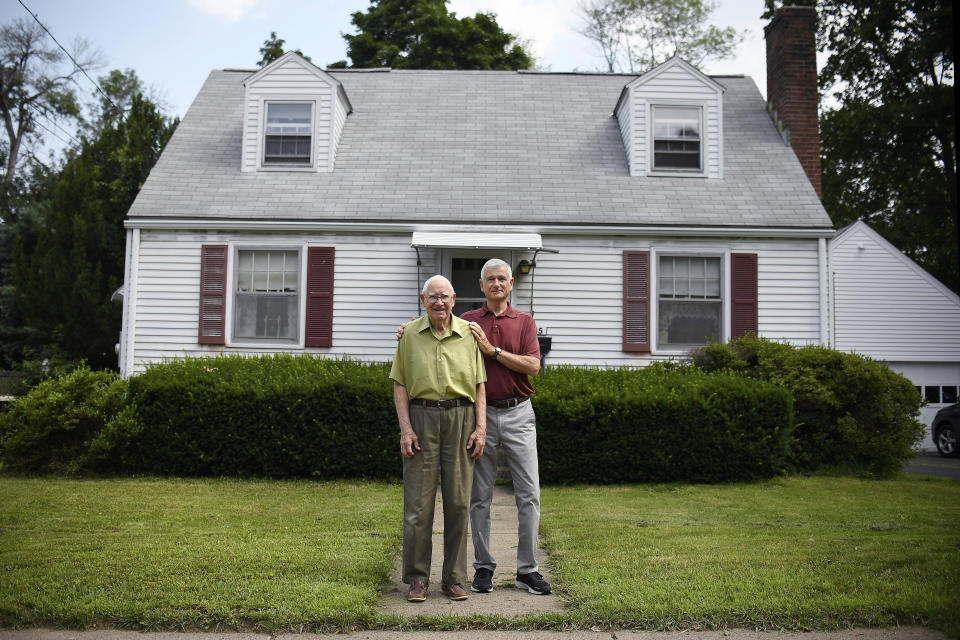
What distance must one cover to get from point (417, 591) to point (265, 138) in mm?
9912

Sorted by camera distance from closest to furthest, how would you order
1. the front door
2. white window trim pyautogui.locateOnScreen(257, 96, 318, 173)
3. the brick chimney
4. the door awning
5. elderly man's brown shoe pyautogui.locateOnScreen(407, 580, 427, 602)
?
1. elderly man's brown shoe pyautogui.locateOnScreen(407, 580, 427, 602)
2. the door awning
3. the front door
4. white window trim pyautogui.locateOnScreen(257, 96, 318, 173)
5. the brick chimney

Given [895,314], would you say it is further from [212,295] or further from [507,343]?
[507,343]

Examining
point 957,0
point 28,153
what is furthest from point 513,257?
point 28,153

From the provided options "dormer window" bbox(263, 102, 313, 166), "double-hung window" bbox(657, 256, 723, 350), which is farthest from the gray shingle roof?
"double-hung window" bbox(657, 256, 723, 350)

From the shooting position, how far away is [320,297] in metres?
11.4

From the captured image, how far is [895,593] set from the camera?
416cm

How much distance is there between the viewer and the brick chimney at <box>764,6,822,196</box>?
1321 centimetres

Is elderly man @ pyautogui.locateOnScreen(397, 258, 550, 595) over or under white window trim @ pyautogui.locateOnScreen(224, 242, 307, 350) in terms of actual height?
under

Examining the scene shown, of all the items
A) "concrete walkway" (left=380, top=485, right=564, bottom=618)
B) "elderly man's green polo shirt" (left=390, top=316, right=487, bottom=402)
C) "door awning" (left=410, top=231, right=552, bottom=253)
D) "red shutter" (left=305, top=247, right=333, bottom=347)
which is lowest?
"concrete walkway" (left=380, top=485, right=564, bottom=618)

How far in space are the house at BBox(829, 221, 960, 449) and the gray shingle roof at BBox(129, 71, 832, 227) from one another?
17.5ft

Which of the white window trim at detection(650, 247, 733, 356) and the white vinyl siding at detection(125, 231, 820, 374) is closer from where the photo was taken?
the white vinyl siding at detection(125, 231, 820, 374)

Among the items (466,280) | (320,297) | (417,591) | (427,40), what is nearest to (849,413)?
(466,280)

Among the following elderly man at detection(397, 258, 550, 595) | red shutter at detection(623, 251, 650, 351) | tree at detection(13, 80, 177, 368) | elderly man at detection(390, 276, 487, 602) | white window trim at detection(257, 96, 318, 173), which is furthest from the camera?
tree at detection(13, 80, 177, 368)

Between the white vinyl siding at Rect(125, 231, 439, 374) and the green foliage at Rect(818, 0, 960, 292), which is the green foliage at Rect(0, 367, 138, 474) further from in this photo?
the green foliage at Rect(818, 0, 960, 292)
